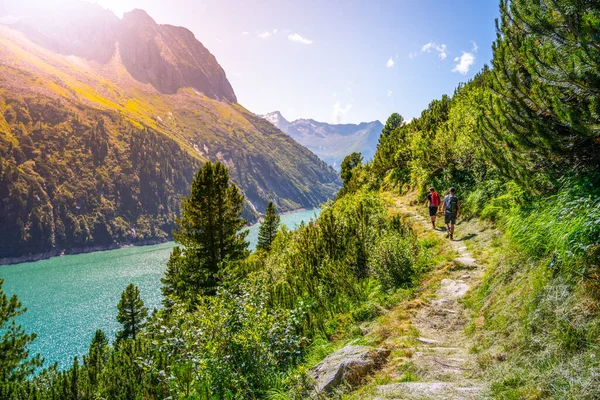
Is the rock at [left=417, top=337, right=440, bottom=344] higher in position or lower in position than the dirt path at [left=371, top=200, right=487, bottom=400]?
lower

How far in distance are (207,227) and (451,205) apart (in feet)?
60.5

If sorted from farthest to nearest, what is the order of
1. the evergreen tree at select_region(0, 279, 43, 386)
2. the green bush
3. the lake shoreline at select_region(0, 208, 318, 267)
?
the lake shoreline at select_region(0, 208, 318, 267)
the evergreen tree at select_region(0, 279, 43, 386)
the green bush

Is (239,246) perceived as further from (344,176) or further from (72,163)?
(72,163)

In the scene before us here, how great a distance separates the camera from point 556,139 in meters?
5.36

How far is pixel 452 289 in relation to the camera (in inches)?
311

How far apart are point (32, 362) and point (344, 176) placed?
3641cm

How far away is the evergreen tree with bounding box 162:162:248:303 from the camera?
25.2 m

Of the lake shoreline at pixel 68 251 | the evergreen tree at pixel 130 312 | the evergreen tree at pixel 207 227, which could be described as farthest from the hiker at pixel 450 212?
the lake shoreline at pixel 68 251

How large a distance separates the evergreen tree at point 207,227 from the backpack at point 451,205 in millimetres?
16905

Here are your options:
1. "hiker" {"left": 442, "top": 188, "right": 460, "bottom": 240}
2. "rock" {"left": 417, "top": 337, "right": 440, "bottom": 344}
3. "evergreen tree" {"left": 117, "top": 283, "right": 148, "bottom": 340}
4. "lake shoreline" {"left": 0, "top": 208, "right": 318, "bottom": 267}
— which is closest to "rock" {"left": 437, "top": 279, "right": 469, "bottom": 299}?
"rock" {"left": 417, "top": 337, "right": 440, "bottom": 344}

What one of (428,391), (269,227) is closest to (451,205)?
(428,391)

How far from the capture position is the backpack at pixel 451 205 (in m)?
12.8

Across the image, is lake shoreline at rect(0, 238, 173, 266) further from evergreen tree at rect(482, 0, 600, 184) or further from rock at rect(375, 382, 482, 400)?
evergreen tree at rect(482, 0, 600, 184)

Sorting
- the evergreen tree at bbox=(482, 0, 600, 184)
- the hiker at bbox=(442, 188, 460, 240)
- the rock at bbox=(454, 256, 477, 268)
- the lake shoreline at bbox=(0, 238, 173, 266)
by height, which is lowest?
the lake shoreline at bbox=(0, 238, 173, 266)
